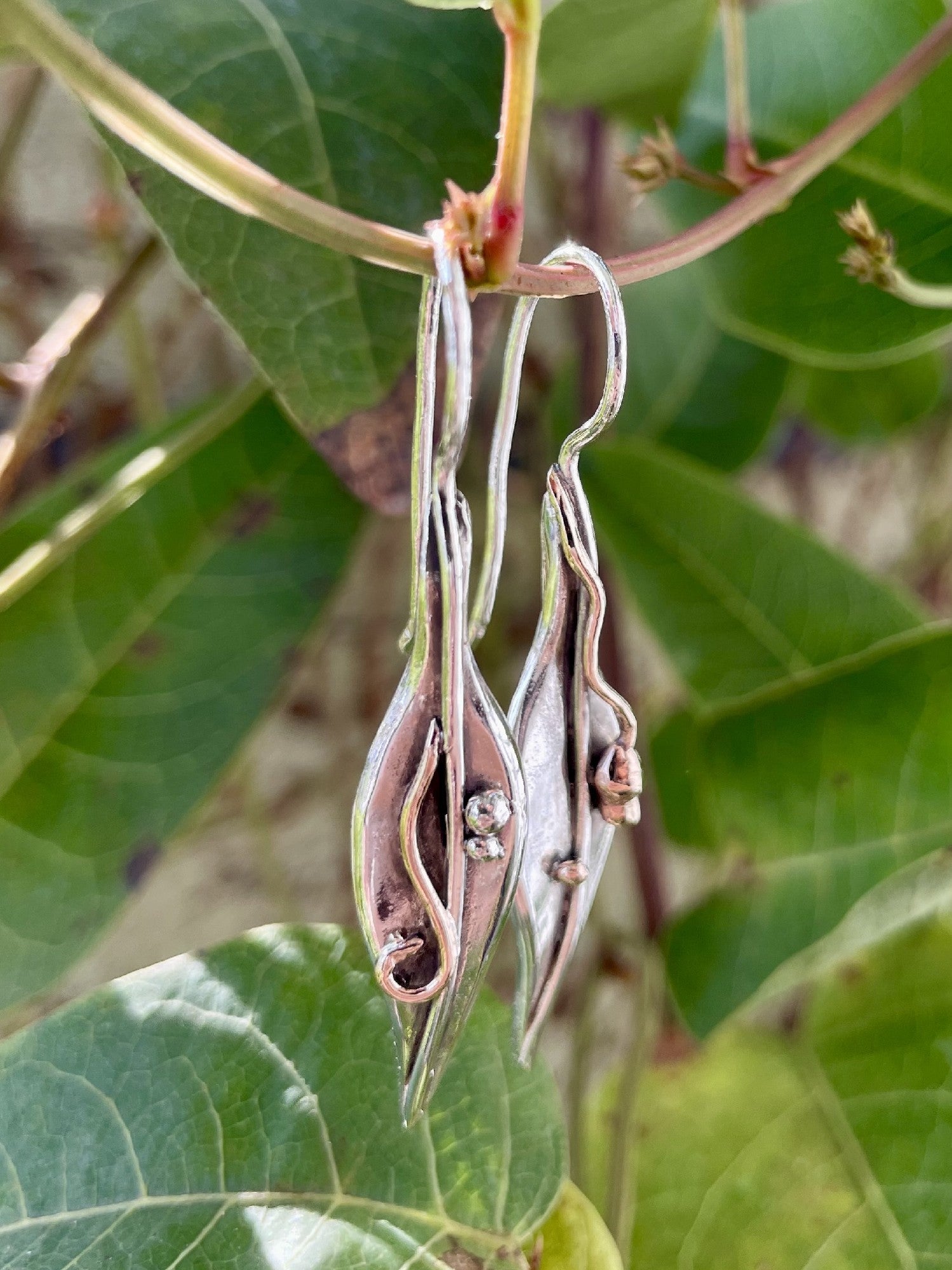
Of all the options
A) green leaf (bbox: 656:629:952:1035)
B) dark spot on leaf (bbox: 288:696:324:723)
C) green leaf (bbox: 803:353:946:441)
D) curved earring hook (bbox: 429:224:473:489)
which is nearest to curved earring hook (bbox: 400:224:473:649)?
curved earring hook (bbox: 429:224:473:489)

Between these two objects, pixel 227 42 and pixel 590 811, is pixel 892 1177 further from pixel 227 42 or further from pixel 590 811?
pixel 227 42

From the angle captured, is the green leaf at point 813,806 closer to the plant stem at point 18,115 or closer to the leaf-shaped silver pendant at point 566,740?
the leaf-shaped silver pendant at point 566,740

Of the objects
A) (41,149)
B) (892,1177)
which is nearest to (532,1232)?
(892,1177)

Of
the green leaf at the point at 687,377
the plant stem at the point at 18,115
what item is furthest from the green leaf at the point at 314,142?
the green leaf at the point at 687,377

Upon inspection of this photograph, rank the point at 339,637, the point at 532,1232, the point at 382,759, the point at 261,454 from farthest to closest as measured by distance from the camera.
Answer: the point at 339,637 → the point at 261,454 → the point at 532,1232 → the point at 382,759

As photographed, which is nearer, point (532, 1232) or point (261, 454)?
point (532, 1232)

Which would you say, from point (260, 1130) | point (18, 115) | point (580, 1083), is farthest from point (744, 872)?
point (18, 115)

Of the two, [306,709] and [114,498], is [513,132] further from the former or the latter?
[306,709]
